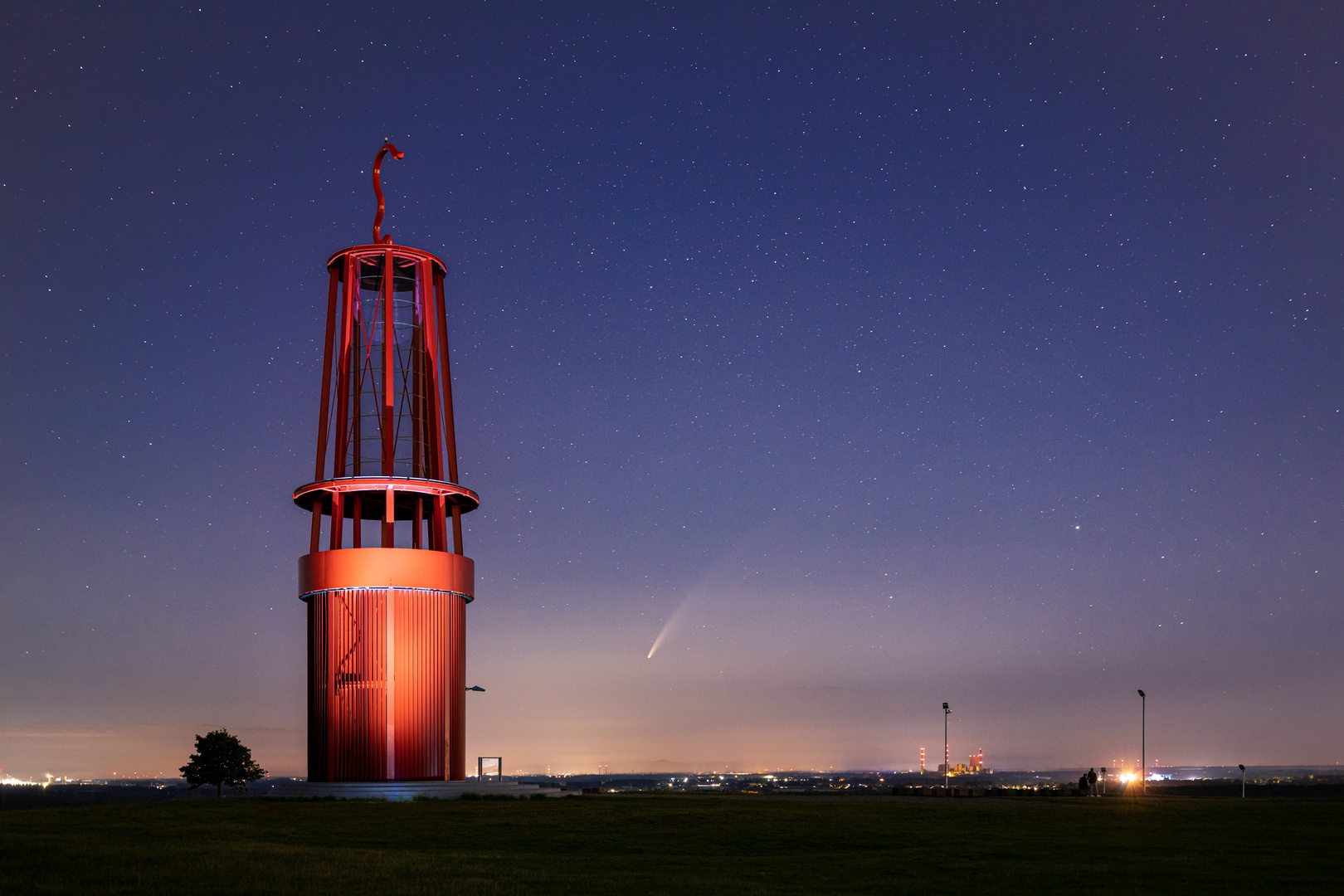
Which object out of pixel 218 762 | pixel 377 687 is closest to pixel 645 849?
pixel 377 687

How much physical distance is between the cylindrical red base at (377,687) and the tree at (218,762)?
2452cm

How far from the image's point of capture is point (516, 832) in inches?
1087

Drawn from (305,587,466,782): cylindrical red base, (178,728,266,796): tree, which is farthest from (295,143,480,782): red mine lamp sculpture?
(178,728,266,796): tree

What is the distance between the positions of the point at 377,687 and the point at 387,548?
4.59 metres

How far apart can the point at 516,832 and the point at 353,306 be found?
77.1 ft

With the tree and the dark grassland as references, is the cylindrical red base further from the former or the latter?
the tree

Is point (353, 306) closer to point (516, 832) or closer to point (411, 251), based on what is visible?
point (411, 251)

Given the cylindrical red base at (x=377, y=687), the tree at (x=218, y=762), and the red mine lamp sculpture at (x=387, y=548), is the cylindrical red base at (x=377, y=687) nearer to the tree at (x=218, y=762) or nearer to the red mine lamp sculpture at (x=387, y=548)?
the red mine lamp sculpture at (x=387, y=548)

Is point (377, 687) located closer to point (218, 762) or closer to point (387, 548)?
point (387, 548)

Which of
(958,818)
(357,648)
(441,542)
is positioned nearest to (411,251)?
(441,542)

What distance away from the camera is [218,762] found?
6184 centimetres

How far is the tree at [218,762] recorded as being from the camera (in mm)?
61750

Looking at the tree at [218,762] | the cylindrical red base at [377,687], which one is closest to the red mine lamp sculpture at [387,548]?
the cylindrical red base at [377,687]

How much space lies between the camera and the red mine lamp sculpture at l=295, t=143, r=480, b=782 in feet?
130
